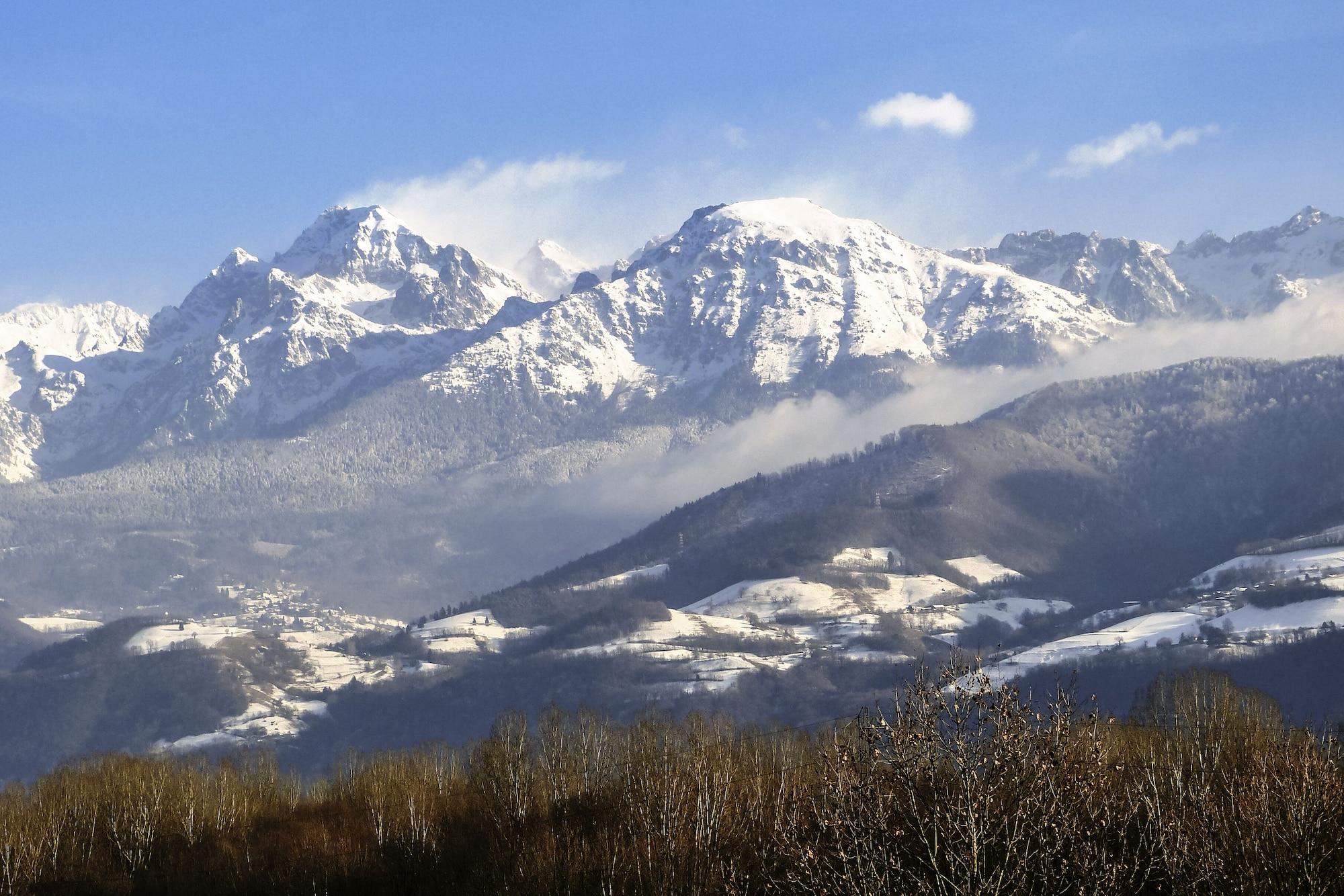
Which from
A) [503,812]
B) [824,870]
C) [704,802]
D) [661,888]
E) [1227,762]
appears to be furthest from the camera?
[503,812]

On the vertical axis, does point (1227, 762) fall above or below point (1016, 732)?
below

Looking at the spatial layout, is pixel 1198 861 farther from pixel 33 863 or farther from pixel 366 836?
pixel 33 863

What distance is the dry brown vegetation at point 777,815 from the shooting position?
6022cm

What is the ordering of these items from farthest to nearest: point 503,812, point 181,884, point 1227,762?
point 503,812 → point 181,884 → point 1227,762

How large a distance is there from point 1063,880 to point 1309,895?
866cm

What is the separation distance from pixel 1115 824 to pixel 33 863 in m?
102

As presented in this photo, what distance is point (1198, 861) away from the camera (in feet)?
205

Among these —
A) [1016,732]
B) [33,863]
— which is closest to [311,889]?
[33,863]

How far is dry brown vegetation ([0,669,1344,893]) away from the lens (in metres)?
60.2

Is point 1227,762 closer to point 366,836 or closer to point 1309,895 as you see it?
point 1309,895

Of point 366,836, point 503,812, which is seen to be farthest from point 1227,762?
point 366,836

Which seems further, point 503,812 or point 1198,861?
point 503,812

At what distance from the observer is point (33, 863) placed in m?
138

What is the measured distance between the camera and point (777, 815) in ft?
293
